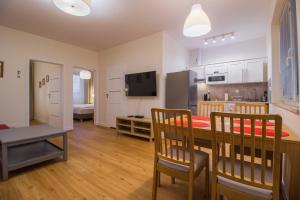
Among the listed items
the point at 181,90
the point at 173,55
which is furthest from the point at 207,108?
the point at 173,55

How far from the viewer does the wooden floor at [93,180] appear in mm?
1598

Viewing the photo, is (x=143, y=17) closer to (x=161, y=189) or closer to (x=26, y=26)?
(x=26, y=26)

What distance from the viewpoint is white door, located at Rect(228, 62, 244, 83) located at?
3.95m

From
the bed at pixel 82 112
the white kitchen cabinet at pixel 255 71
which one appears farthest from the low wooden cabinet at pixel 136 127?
the white kitchen cabinet at pixel 255 71

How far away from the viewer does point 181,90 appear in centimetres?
343

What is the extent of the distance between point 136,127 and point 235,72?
9.86 feet

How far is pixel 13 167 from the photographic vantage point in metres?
1.91

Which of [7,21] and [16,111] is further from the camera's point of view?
[16,111]

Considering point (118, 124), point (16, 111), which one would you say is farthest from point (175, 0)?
point (16, 111)

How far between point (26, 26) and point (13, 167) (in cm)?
309

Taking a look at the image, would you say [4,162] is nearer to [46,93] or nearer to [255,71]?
[46,93]

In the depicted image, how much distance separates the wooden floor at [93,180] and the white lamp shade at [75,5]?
2174 mm

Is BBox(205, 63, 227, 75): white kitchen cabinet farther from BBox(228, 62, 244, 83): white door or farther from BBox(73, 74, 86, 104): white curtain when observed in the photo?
BBox(73, 74, 86, 104): white curtain

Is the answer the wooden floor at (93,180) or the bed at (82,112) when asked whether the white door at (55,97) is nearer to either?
the bed at (82,112)
